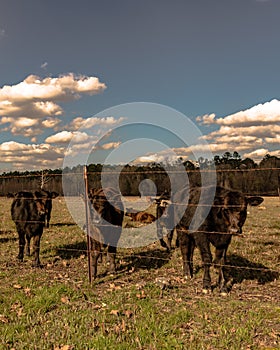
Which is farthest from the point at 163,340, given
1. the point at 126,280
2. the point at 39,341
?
the point at 126,280

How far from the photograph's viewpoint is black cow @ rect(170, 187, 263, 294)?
7.15 m

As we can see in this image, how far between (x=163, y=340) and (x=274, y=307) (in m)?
2.41

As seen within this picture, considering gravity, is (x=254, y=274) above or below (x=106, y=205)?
below

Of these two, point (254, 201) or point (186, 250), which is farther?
point (186, 250)

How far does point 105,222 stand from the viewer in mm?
8906

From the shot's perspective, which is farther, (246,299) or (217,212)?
(217,212)

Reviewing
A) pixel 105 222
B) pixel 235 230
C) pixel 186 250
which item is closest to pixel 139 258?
pixel 105 222

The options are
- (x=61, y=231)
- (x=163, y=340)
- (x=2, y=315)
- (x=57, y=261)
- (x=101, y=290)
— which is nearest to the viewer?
(x=163, y=340)

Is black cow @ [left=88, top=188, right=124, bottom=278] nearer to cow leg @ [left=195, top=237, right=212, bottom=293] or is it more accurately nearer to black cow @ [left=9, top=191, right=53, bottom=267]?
black cow @ [left=9, top=191, right=53, bottom=267]

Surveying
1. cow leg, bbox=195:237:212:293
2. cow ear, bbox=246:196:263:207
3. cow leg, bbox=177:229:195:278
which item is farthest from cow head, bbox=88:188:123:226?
cow ear, bbox=246:196:263:207

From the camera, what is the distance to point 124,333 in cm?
507

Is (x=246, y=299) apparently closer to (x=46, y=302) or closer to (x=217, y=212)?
(x=217, y=212)

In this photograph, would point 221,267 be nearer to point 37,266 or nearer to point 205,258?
point 205,258

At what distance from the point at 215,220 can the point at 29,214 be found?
5.73 metres
